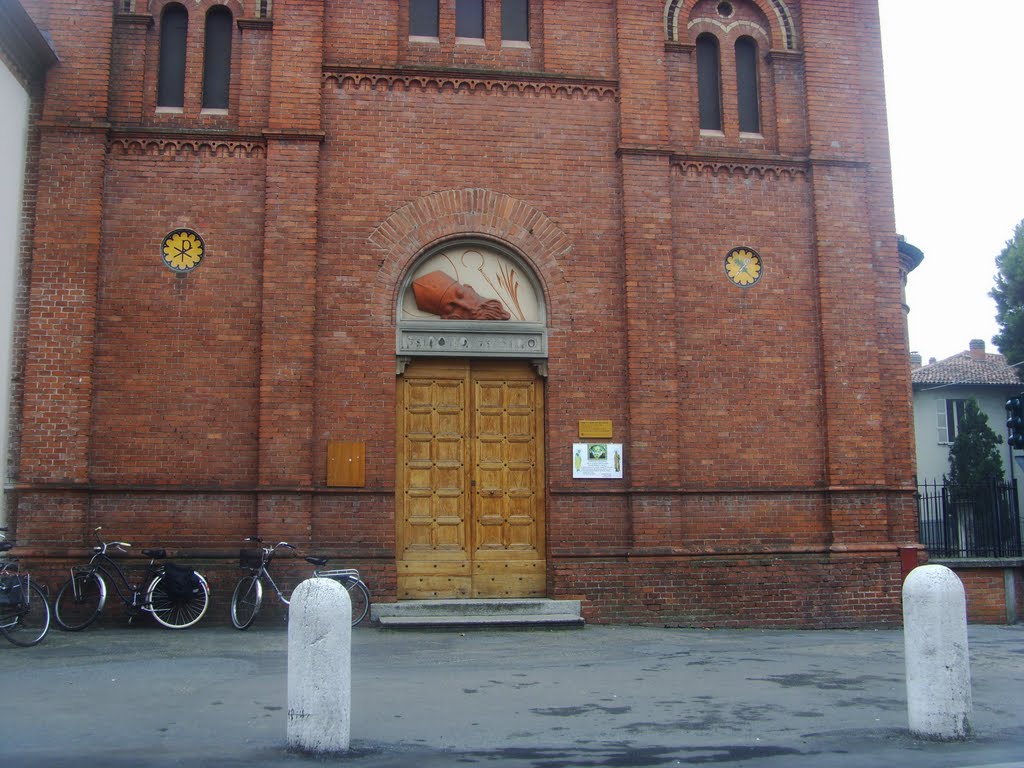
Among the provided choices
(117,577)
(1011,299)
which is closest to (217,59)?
(117,577)

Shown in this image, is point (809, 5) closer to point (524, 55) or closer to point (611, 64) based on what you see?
point (611, 64)

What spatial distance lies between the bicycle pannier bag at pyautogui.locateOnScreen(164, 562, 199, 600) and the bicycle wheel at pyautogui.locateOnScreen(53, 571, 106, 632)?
73cm

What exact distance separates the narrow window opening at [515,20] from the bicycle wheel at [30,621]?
366 inches

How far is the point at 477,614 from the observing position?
40.8 ft

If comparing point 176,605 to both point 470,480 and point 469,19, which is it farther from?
point 469,19

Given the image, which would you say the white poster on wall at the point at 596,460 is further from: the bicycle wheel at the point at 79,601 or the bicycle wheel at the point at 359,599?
the bicycle wheel at the point at 79,601

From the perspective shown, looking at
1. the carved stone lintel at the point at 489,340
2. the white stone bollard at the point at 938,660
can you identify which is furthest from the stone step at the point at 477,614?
the white stone bollard at the point at 938,660

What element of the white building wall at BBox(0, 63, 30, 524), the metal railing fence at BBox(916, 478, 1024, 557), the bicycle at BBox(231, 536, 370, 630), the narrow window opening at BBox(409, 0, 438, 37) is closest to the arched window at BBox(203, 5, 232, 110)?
the white building wall at BBox(0, 63, 30, 524)

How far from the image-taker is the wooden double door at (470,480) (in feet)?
42.6

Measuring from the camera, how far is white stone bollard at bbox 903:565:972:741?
666 centimetres

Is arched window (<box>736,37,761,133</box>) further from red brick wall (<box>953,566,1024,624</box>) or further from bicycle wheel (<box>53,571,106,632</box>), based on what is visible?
bicycle wheel (<box>53,571,106,632</box>)

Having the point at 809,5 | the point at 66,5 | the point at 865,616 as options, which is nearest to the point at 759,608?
the point at 865,616

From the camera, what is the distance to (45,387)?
1234cm

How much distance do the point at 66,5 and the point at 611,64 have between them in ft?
23.7
